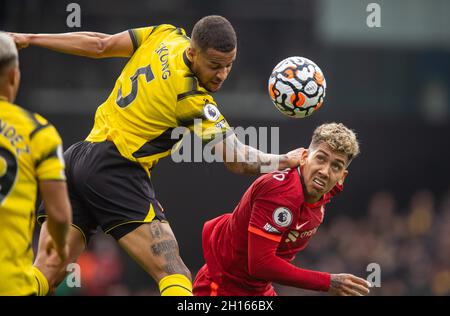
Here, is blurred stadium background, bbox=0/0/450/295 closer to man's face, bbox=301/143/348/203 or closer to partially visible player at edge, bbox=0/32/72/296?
man's face, bbox=301/143/348/203

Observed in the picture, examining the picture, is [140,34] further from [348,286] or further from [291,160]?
[348,286]

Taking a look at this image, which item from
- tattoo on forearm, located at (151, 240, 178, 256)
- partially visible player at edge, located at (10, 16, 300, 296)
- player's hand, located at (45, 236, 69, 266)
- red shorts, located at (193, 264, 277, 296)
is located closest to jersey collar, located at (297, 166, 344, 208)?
partially visible player at edge, located at (10, 16, 300, 296)

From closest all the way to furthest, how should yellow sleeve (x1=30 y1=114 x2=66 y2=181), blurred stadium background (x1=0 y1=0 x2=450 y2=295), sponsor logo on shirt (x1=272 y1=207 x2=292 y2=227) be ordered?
yellow sleeve (x1=30 y1=114 x2=66 y2=181), sponsor logo on shirt (x1=272 y1=207 x2=292 y2=227), blurred stadium background (x1=0 y1=0 x2=450 y2=295)

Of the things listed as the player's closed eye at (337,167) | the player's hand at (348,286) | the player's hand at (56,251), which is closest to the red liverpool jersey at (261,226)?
the player's hand at (348,286)

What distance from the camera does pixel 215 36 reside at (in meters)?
6.98

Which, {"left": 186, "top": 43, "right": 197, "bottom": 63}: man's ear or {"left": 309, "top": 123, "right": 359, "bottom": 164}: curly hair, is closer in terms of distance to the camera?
{"left": 186, "top": 43, "right": 197, "bottom": 63}: man's ear

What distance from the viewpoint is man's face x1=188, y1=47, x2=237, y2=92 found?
7.00 metres

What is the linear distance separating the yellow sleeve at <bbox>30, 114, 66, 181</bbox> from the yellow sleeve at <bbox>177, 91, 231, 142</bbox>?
180 centimetres

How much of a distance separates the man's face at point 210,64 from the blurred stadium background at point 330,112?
6822mm

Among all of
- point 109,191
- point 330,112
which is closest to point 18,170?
point 109,191

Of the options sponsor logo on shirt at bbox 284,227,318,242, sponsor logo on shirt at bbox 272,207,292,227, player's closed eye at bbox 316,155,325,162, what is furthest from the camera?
sponsor logo on shirt at bbox 284,227,318,242

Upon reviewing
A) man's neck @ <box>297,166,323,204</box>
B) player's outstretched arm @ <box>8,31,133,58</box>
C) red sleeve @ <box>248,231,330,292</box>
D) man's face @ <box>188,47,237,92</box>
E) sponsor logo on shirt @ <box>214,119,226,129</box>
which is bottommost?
red sleeve @ <box>248,231,330,292</box>

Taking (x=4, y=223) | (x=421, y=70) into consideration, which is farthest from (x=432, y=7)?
(x=4, y=223)

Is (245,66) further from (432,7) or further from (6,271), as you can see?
(6,271)
